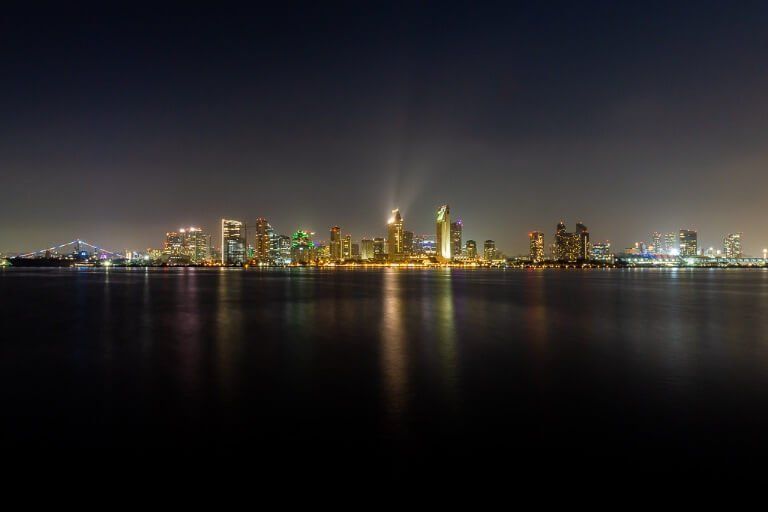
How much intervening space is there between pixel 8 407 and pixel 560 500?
9838 mm

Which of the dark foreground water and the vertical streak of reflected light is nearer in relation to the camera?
the dark foreground water

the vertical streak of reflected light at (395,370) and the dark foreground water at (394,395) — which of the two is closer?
the dark foreground water at (394,395)

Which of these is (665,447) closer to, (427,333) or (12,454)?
(12,454)

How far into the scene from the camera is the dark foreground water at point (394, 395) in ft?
23.5

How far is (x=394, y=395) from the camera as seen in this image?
10.2 m

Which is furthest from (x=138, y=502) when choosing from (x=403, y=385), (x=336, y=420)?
(x=403, y=385)

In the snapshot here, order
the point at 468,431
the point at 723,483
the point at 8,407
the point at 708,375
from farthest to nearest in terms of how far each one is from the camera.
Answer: the point at 708,375 < the point at 8,407 < the point at 468,431 < the point at 723,483

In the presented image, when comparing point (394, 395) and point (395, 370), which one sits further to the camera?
point (395, 370)

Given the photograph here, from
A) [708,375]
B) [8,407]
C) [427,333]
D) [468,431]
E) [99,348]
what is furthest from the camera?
[427,333]

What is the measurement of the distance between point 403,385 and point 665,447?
17.4 ft

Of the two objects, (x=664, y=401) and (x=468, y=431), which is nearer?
(x=468, y=431)

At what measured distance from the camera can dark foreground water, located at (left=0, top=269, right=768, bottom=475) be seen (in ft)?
23.5

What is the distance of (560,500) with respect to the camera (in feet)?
18.6

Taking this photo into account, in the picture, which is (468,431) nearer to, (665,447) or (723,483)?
(665,447)
